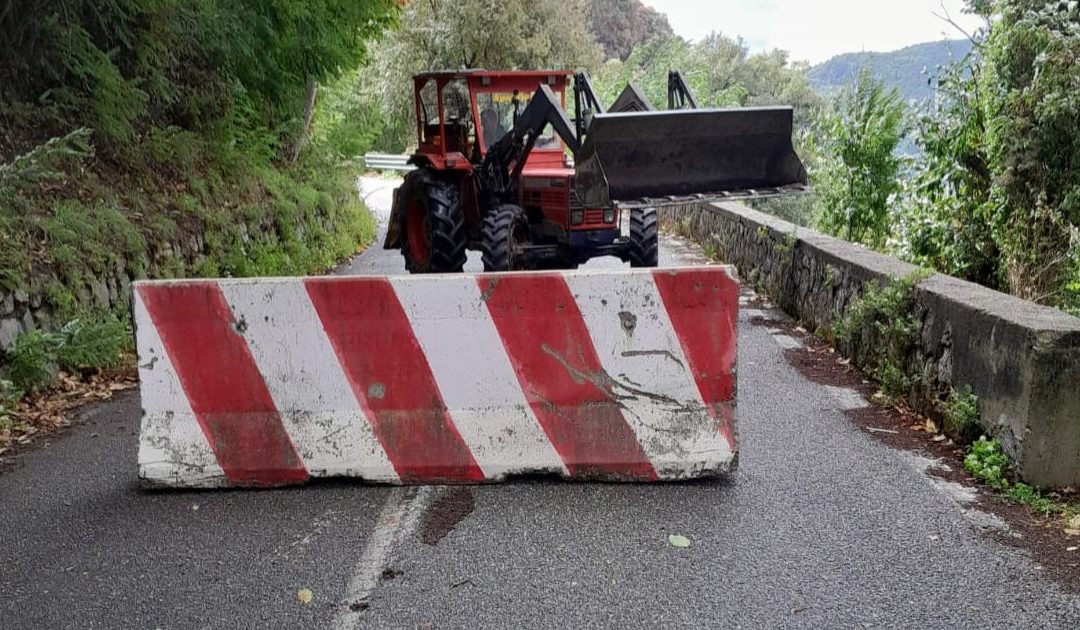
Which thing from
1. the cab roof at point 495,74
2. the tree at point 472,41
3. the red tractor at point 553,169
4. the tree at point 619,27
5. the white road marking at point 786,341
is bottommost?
the white road marking at point 786,341

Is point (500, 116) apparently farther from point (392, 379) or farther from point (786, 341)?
point (392, 379)

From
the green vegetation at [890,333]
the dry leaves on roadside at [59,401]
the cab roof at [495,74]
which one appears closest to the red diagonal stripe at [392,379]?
the dry leaves on roadside at [59,401]

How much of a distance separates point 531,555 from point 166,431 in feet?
6.50

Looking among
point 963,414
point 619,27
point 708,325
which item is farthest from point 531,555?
point 619,27

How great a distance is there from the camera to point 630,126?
7.79 metres

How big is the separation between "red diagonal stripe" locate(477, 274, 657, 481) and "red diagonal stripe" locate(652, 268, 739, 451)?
1.06 feet

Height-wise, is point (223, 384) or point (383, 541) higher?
point (223, 384)

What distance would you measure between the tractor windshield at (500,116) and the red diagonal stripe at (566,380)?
570cm

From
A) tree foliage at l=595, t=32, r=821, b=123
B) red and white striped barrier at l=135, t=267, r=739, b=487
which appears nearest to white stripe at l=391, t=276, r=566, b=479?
red and white striped barrier at l=135, t=267, r=739, b=487

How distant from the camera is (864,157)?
10.2 meters

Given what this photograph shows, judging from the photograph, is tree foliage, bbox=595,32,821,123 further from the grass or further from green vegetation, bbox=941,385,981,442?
green vegetation, bbox=941,385,981,442

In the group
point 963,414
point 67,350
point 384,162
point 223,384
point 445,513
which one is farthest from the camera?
point 384,162

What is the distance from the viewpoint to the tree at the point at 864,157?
10.0 m

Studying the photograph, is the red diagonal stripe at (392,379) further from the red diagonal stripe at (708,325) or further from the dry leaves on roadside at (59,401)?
the dry leaves on roadside at (59,401)
